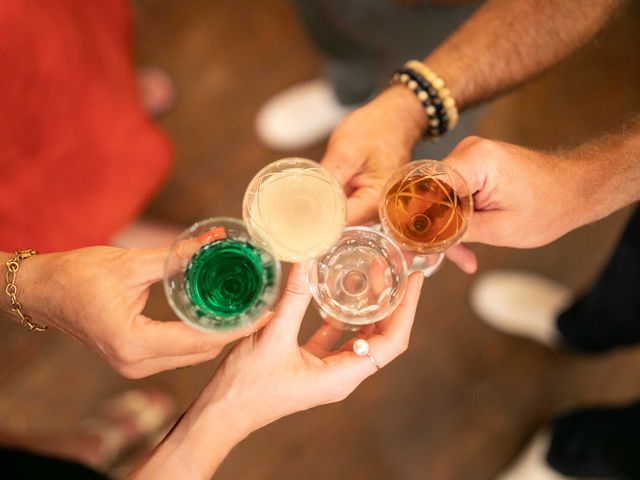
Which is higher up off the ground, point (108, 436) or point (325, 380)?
point (325, 380)

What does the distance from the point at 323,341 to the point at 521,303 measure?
129cm

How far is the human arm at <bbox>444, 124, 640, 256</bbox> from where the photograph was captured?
1342 millimetres

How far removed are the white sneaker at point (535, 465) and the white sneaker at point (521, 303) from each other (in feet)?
1.42

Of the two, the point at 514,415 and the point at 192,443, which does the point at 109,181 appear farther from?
the point at 514,415

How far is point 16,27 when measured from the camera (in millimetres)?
1524

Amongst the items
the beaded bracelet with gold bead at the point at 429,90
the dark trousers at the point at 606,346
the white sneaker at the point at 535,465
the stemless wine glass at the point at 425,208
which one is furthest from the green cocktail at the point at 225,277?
the white sneaker at the point at 535,465

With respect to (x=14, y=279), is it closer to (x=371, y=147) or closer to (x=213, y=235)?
(x=213, y=235)

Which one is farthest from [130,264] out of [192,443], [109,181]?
[109,181]

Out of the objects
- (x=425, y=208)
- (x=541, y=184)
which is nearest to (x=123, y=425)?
(x=425, y=208)

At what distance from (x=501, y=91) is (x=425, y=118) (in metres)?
0.27

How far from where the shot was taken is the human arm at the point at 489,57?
1.58 meters

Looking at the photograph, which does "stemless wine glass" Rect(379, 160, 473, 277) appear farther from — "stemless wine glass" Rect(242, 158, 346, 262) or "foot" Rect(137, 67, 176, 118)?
"foot" Rect(137, 67, 176, 118)

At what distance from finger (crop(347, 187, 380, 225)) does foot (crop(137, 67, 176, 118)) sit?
1564 mm

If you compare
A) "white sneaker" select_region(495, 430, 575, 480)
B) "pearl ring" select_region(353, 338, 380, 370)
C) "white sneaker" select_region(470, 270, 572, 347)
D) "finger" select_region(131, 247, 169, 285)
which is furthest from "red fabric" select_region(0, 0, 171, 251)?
"white sneaker" select_region(495, 430, 575, 480)
